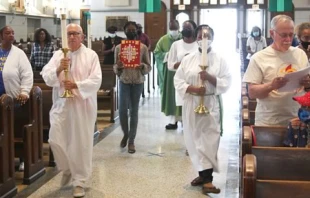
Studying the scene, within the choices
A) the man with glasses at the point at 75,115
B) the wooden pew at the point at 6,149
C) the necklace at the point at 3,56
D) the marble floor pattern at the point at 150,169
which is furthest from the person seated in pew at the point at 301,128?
the necklace at the point at 3,56

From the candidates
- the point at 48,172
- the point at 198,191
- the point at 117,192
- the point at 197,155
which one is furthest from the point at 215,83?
the point at 48,172

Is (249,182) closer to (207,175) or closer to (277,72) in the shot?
(277,72)

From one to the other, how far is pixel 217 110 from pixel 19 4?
37.9 feet

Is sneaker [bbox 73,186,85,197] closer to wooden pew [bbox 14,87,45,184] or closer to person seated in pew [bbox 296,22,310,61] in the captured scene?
wooden pew [bbox 14,87,45,184]

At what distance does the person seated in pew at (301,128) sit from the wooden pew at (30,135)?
2662mm

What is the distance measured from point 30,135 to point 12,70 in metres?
0.68

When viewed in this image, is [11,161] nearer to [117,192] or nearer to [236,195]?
[117,192]

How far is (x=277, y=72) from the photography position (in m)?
3.43

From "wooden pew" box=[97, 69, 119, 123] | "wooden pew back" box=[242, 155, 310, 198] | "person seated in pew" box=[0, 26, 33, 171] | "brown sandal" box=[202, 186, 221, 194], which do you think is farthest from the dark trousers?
"wooden pew" box=[97, 69, 119, 123]

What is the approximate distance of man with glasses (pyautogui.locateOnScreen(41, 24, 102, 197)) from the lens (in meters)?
4.29

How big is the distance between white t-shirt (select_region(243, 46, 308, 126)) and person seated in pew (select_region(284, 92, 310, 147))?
340 millimetres

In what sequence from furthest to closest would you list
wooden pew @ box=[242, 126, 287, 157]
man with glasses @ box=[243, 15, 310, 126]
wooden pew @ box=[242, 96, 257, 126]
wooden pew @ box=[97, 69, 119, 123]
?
wooden pew @ box=[97, 69, 119, 123]
wooden pew @ box=[242, 96, 257, 126]
man with glasses @ box=[243, 15, 310, 126]
wooden pew @ box=[242, 126, 287, 157]

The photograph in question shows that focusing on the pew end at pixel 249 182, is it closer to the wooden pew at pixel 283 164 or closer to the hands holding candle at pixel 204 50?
the wooden pew at pixel 283 164

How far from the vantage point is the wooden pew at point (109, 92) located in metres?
8.13
